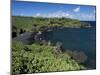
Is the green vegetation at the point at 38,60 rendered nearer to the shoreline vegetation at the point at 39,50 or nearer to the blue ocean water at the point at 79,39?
the shoreline vegetation at the point at 39,50

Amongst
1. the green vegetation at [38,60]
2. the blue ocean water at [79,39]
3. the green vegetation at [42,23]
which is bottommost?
the green vegetation at [38,60]

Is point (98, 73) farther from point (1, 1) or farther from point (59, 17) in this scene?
point (1, 1)

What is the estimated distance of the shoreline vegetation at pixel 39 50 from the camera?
2996 mm

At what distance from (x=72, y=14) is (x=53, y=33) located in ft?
1.22

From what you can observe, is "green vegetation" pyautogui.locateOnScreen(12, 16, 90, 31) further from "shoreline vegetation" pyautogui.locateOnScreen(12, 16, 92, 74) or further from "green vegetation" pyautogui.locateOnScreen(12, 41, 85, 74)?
"green vegetation" pyautogui.locateOnScreen(12, 41, 85, 74)

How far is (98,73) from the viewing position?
334cm

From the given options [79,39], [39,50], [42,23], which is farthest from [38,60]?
[79,39]

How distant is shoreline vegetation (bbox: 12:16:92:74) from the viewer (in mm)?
2996

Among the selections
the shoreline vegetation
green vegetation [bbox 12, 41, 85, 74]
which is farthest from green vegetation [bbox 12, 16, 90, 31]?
green vegetation [bbox 12, 41, 85, 74]

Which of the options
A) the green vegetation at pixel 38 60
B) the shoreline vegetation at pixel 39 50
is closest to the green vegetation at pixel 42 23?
the shoreline vegetation at pixel 39 50

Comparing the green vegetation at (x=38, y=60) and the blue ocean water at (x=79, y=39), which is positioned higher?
the blue ocean water at (x=79, y=39)

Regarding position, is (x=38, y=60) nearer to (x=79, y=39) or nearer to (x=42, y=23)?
(x=42, y=23)

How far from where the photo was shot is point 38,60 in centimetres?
308

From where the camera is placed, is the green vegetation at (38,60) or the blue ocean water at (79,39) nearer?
the green vegetation at (38,60)
